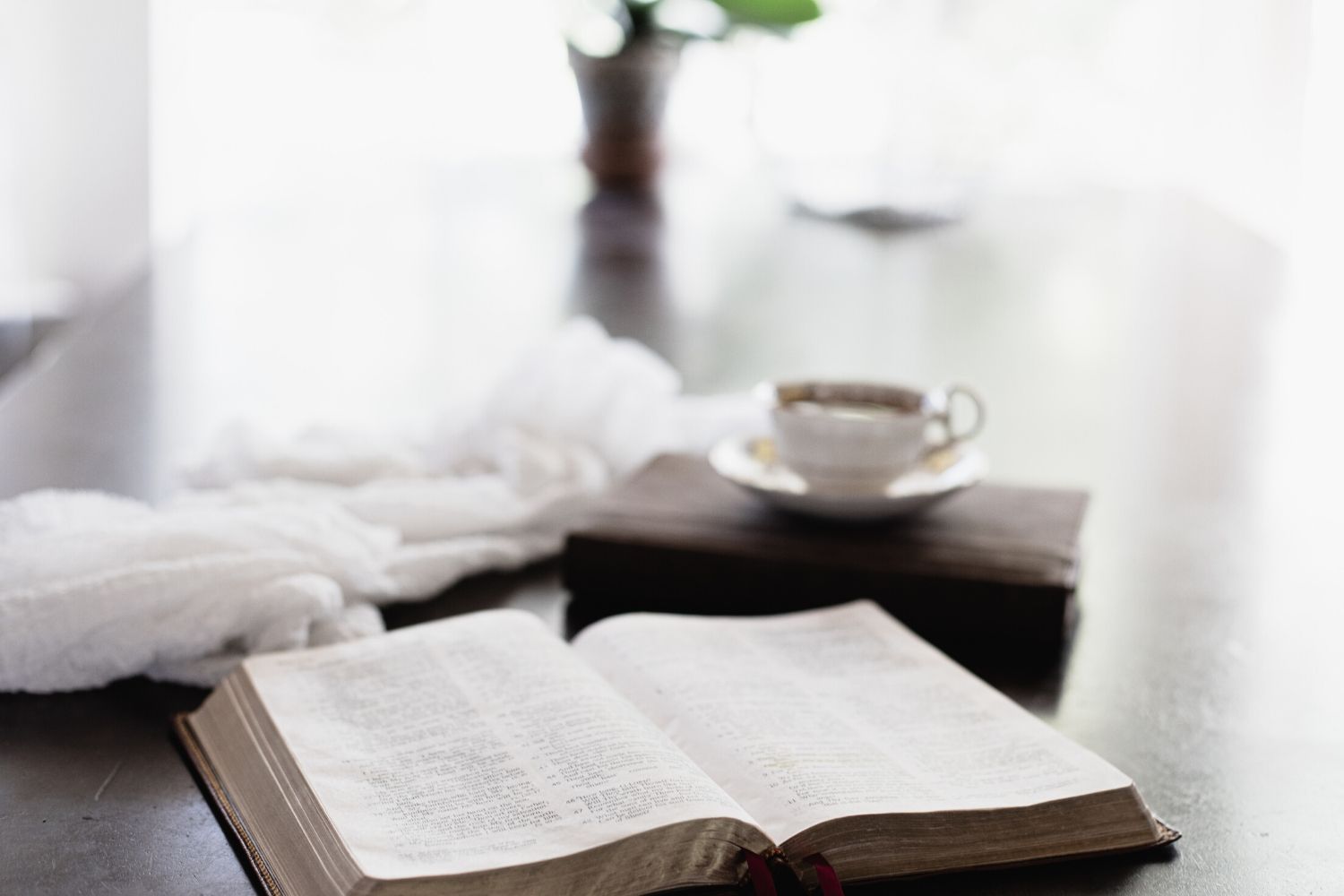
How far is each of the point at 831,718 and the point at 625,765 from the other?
5.5 inches

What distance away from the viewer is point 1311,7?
12.6 feet

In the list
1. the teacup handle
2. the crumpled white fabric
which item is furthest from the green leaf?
the teacup handle

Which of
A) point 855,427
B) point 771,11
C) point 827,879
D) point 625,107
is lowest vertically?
point 827,879

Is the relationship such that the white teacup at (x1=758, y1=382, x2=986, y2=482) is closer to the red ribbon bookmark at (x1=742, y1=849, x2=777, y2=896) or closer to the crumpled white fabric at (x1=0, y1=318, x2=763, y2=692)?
the crumpled white fabric at (x1=0, y1=318, x2=763, y2=692)

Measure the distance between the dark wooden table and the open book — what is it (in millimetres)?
27

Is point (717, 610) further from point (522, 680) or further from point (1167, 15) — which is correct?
point (1167, 15)

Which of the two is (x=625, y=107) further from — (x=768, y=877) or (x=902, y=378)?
(x=768, y=877)

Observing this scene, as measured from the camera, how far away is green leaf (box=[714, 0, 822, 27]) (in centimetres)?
262

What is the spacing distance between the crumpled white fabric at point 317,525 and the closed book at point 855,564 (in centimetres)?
9

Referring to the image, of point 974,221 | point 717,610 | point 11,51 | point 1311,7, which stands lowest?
point 717,610

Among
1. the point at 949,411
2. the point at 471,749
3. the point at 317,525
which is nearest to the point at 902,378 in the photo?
the point at 949,411

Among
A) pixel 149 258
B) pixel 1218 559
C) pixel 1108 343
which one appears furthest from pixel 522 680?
pixel 149 258

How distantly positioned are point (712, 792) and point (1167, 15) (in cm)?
416

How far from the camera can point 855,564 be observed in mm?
870
